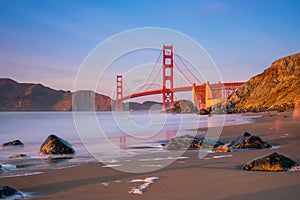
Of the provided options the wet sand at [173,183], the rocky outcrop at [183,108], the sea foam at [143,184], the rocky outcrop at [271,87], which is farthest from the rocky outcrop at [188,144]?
the rocky outcrop at [183,108]

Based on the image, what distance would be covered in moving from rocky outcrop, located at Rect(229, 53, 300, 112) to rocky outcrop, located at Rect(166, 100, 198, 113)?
249 inches

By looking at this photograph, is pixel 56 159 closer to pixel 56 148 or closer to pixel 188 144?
pixel 56 148

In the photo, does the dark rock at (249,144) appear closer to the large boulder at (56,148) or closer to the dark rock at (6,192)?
the large boulder at (56,148)

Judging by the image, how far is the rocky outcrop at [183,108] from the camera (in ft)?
173

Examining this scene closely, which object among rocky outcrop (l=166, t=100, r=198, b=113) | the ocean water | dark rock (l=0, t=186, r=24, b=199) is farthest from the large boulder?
rocky outcrop (l=166, t=100, r=198, b=113)

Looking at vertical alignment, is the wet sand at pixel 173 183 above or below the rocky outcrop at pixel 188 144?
below

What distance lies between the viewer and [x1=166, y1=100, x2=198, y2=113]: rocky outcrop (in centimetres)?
5281

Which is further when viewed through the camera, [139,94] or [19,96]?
[19,96]

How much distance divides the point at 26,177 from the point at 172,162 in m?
1.82

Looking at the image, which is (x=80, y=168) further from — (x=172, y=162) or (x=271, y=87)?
(x=271, y=87)

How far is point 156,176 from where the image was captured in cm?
335

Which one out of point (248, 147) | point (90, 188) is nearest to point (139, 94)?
point (248, 147)

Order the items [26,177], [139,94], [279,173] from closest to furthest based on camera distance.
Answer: [279,173] < [26,177] < [139,94]

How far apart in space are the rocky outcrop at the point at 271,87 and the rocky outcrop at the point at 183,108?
6.33 metres
